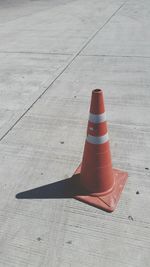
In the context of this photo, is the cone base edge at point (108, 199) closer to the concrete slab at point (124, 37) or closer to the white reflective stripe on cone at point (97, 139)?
the white reflective stripe on cone at point (97, 139)

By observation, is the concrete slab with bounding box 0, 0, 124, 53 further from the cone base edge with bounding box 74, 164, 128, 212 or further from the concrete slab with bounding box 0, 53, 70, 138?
the cone base edge with bounding box 74, 164, 128, 212

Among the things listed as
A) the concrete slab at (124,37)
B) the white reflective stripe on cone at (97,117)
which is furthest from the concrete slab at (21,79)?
Result: the white reflective stripe on cone at (97,117)

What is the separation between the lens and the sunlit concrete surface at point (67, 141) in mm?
2549

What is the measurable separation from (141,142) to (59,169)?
104 centimetres

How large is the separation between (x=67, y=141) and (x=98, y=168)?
0.98 meters

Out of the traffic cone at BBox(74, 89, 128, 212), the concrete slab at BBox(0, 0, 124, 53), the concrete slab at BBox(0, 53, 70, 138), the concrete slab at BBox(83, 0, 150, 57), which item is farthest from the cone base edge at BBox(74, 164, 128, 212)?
the concrete slab at BBox(0, 0, 124, 53)

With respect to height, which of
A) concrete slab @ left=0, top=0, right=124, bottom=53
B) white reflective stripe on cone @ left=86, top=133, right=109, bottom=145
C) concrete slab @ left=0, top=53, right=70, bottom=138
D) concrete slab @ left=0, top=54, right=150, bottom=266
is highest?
white reflective stripe on cone @ left=86, top=133, right=109, bottom=145

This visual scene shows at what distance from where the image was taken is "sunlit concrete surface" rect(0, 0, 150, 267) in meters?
2.55

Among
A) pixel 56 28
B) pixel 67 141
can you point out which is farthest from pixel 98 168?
pixel 56 28

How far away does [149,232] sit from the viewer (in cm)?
265

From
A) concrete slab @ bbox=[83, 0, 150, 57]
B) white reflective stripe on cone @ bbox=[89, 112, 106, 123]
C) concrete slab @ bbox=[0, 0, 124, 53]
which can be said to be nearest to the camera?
white reflective stripe on cone @ bbox=[89, 112, 106, 123]

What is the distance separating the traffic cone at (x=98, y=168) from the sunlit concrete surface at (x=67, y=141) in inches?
3.7

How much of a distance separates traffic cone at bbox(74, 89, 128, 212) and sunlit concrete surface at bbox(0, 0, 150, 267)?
0.31ft

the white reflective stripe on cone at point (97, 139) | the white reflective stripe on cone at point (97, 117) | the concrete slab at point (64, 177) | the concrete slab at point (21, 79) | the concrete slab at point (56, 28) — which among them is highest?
the white reflective stripe on cone at point (97, 117)
